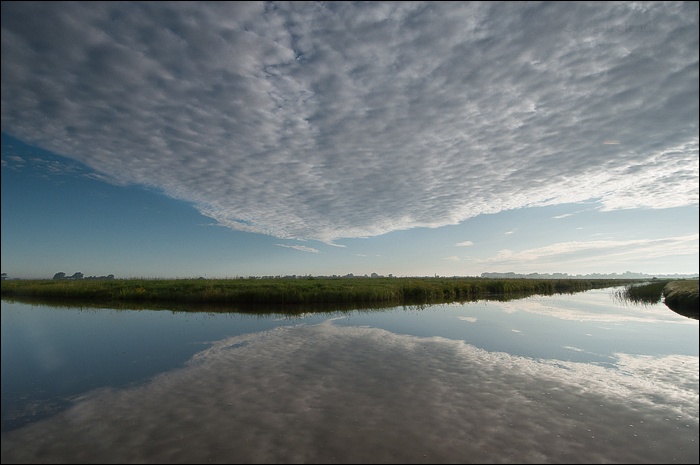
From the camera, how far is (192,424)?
7871mm

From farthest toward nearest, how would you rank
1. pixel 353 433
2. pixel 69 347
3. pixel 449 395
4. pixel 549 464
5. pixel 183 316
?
1. pixel 183 316
2. pixel 69 347
3. pixel 449 395
4. pixel 353 433
5. pixel 549 464

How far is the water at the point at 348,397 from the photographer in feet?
22.3

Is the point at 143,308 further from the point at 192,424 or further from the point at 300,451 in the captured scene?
the point at 300,451

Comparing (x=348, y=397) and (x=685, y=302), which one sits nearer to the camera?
(x=348, y=397)

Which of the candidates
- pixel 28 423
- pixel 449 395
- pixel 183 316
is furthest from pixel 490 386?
pixel 183 316

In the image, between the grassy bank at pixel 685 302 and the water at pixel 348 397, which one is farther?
the grassy bank at pixel 685 302

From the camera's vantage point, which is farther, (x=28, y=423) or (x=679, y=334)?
(x=679, y=334)

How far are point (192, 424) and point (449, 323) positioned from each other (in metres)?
18.8

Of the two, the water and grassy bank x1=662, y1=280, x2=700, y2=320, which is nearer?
the water

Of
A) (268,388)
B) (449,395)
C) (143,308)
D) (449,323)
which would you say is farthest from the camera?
(143,308)

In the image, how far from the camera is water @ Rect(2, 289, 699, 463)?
6809 millimetres

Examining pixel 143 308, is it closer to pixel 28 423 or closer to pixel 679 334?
pixel 28 423

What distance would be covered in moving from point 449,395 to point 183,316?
74.0ft

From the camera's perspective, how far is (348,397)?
9.66m
